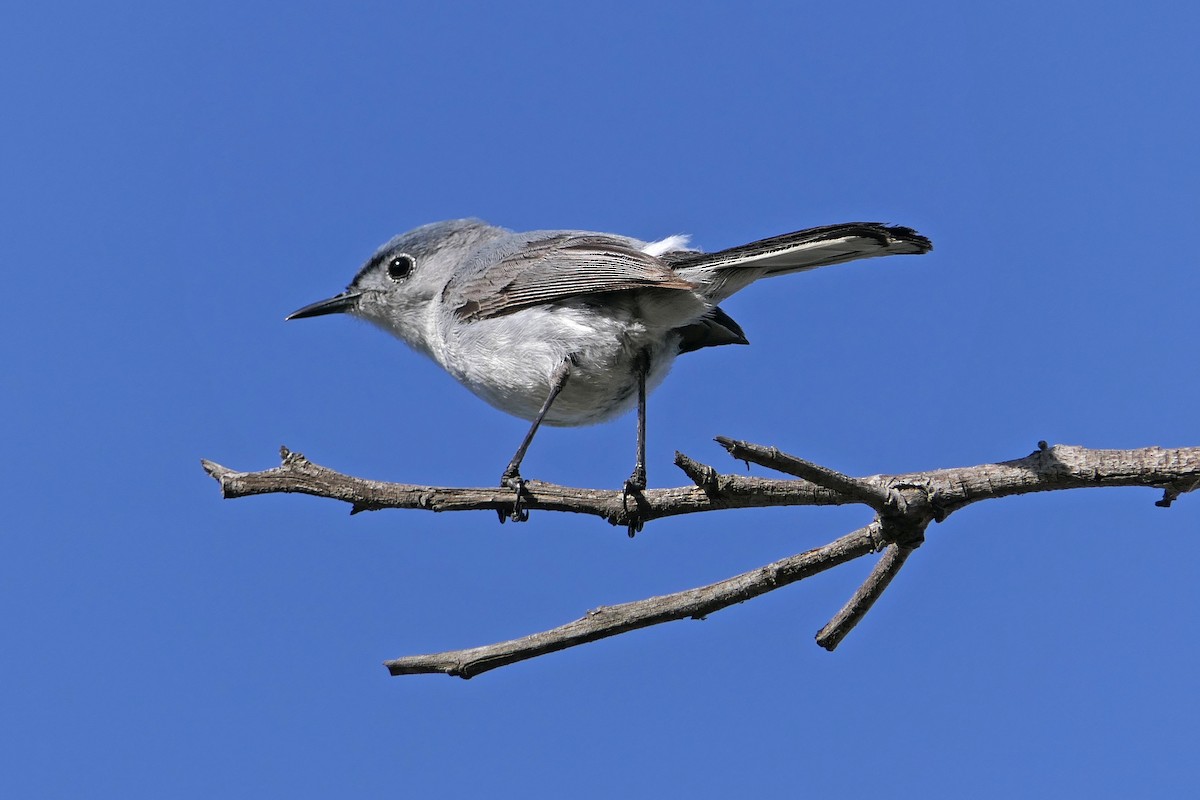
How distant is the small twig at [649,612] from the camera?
371cm

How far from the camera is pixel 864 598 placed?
4.01 metres

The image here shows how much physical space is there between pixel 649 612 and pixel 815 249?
1662mm

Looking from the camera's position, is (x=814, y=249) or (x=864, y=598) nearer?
(x=864, y=598)

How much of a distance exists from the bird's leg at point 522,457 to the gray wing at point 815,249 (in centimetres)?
82

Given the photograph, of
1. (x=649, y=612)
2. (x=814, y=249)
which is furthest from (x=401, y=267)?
(x=649, y=612)

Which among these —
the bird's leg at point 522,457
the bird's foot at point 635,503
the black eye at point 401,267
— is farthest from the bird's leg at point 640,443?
the black eye at point 401,267

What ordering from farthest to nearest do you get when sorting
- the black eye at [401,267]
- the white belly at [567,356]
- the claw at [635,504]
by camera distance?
the black eye at [401,267], the white belly at [567,356], the claw at [635,504]

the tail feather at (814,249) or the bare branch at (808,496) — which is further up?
the tail feather at (814,249)

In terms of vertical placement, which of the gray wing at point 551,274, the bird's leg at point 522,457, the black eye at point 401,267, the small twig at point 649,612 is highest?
the black eye at point 401,267

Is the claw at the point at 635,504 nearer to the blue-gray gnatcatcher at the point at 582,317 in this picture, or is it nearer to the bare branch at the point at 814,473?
the blue-gray gnatcatcher at the point at 582,317

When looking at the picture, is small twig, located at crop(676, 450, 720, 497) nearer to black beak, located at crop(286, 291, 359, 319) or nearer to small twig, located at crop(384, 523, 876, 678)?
small twig, located at crop(384, 523, 876, 678)

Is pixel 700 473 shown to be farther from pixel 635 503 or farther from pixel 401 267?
pixel 401 267

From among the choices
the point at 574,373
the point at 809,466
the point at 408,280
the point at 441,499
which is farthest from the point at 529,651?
the point at 408,280

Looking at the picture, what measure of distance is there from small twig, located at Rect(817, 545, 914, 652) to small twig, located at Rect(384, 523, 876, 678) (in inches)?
6.4
